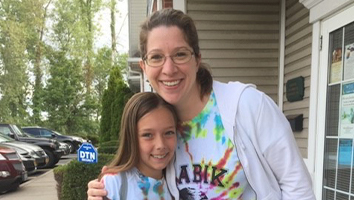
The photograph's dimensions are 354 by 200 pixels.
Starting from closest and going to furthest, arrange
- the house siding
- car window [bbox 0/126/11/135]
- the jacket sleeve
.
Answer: the jacket sleeve < the house siding < car window [bbox 0/126/11/135]

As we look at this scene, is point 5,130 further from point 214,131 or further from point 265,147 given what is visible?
point 265,147

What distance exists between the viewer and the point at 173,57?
4.01 ft

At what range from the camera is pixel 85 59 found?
24.1 metres

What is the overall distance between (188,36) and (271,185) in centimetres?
64

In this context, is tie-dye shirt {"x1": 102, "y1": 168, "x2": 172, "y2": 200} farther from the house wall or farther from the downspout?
the downspout

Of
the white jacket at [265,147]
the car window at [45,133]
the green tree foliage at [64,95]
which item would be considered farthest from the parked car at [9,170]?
the green tree foliage at [64,95]

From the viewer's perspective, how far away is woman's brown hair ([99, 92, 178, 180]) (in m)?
1.40

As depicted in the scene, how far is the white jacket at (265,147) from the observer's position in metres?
1.12

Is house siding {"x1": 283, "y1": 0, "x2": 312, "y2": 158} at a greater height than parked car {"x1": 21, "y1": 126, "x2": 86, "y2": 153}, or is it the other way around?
house siding {"x1": 283, "y1": 0, "x2": 312, "y2": 158}

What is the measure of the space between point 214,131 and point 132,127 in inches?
14.8

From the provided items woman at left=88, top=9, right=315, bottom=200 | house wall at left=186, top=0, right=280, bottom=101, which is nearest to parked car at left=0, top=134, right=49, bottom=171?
house wall at left=186, top=0, right=280, bottom=101

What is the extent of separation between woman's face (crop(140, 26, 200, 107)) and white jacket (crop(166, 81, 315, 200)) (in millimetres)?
190

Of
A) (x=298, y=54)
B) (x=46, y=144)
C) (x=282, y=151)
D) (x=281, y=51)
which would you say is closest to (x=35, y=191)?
(x=46, y=144)

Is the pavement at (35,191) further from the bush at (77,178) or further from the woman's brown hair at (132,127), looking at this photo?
the woman's brown hair at (132,127)
